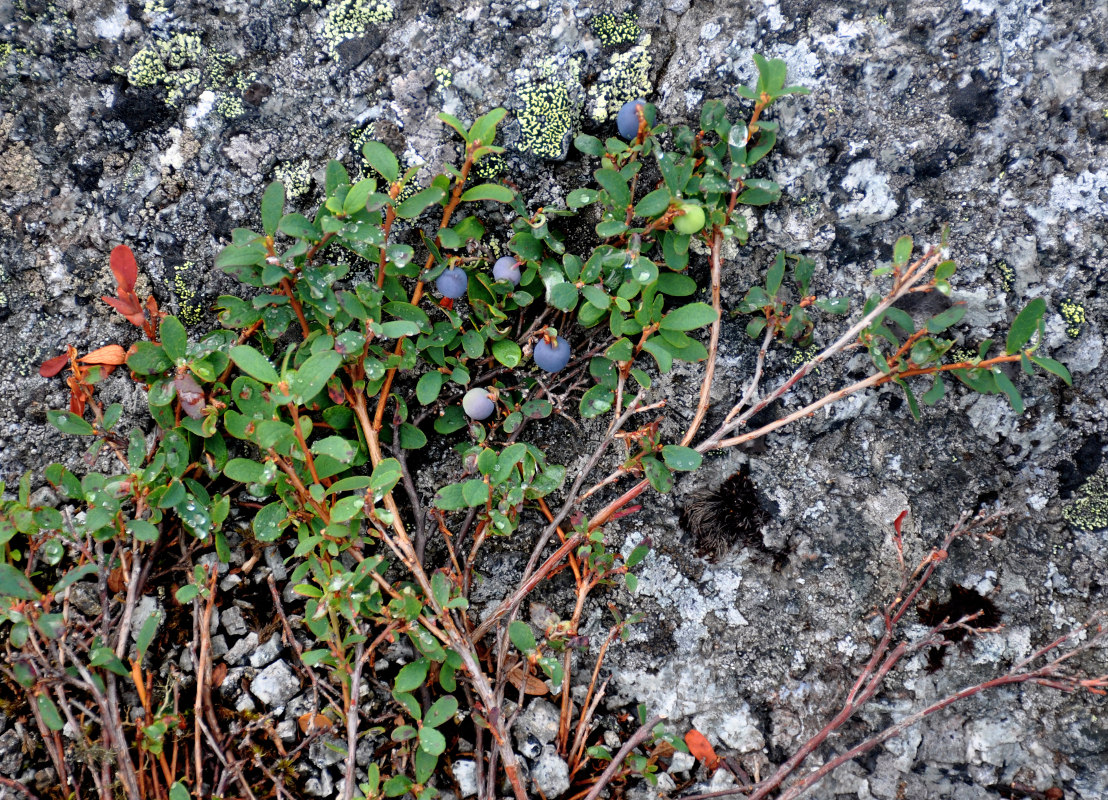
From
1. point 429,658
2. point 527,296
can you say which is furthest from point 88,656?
point 527,296

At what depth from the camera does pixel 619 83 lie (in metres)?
1.81

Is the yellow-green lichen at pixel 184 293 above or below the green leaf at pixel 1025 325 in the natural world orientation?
above

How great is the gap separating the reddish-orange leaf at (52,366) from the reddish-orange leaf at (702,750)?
1.72 m

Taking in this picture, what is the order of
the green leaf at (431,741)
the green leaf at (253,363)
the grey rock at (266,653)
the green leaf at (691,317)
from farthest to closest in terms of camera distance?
the grey rock at (266,653) < the green leaf at (691,317) < the green leaf at (431,741) < the green leaf at (253,363)

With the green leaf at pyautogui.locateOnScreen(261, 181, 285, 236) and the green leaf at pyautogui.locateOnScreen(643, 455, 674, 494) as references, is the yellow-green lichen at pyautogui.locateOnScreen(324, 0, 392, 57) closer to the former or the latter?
the green leaf at pyautogui.locateOnScreen(261, 181, 285, 236)

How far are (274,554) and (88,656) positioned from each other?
1.44 ft

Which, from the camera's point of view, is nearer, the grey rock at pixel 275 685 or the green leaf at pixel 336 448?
the green leaf at pixel 336 448

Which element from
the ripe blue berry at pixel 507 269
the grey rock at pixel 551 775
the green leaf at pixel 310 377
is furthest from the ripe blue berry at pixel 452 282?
the grey rock at pixel 551 775

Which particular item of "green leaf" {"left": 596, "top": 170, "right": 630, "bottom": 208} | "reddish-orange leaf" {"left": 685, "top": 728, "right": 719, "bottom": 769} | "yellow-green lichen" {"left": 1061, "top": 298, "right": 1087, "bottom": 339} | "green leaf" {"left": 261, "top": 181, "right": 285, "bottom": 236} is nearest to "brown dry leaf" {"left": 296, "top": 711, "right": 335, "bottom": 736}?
"reddish-orange leaf" {"left": 685, "top": 728, "right": 719, "bottom": 769}

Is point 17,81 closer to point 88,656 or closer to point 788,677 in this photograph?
point 88,656

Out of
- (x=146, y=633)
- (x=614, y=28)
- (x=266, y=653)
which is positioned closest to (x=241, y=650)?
(x=266, y=653)

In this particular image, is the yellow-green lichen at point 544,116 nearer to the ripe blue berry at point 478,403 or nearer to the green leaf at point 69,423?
the ripe blue berry at point 478,403

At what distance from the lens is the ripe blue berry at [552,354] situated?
1704 millimetres

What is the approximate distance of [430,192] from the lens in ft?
5.29
